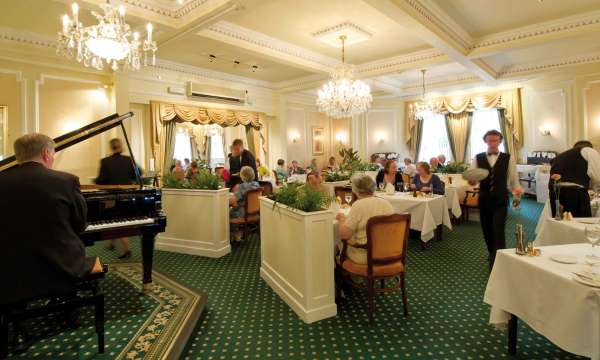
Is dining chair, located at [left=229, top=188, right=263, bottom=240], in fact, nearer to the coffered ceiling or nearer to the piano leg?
the piano leg

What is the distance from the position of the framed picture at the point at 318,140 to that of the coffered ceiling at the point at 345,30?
14.3ft

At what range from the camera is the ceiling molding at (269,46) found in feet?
19.8

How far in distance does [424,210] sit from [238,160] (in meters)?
3.35

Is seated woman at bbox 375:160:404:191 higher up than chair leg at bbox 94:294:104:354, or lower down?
higher up

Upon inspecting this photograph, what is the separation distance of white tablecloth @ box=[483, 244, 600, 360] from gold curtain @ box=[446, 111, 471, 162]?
9961 millimetres

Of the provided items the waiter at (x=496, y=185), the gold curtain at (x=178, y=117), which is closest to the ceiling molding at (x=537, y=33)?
the waiter at (x=496, y=185)

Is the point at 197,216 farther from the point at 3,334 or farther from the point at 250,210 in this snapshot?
the point at 3,334

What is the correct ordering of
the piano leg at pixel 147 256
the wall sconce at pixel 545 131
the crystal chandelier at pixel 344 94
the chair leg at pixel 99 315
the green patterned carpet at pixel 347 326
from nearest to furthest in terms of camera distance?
the chair leg at pixel 99 315, the green patterned carpet at pixel 347 326, the piano leg at pixel 147 256, the crystal chandelier at pixel 344 94, the wall sconce at pixel 545 131

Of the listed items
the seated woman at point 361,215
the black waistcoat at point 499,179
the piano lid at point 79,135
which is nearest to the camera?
the piano lid at point 79,135

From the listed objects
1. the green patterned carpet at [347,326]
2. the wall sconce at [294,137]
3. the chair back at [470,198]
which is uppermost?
the wall sconce at [294,137]

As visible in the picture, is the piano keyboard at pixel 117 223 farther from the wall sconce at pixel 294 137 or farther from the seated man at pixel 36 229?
the wall sconce at pixel 294 137

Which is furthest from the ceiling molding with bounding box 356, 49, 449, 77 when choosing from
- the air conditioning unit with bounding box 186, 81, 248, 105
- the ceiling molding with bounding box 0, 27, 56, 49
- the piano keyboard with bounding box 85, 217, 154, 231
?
the piano keyboard with bounding box 85, 217, 154, 231

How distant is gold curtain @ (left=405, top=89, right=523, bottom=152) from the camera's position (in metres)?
10.5

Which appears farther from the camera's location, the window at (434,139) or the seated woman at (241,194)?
the window at (434,139)
